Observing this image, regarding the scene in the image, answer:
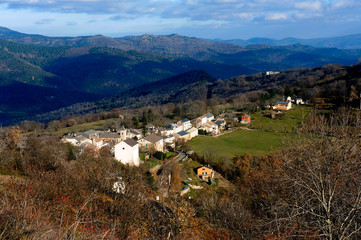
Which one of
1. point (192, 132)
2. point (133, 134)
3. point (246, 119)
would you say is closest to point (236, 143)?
point (192, 132)

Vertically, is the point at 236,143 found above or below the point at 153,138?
below

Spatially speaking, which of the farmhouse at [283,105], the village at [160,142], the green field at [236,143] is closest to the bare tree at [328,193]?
the village at [160,142]

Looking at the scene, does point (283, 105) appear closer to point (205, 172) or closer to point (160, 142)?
point (160, 142)

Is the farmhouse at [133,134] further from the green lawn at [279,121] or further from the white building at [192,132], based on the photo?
the green lawn at [279,121]

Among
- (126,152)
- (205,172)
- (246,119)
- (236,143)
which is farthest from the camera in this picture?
(246,119)

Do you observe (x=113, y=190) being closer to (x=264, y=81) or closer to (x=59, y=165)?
(x=59, y=165)

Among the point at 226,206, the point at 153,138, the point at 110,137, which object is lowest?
the point at 110,137
